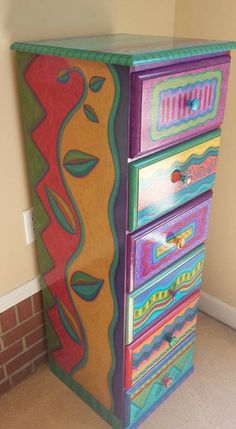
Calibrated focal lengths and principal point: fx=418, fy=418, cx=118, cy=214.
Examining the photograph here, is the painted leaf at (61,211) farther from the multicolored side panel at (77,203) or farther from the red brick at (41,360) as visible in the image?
the red brick at (41,360)

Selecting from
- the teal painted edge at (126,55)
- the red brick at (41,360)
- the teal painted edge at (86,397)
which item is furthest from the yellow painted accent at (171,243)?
the red brick at (41,360)

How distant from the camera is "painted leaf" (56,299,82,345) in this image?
1237 mm

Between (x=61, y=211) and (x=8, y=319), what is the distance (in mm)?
431

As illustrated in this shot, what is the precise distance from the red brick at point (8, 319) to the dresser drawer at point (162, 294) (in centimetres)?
41

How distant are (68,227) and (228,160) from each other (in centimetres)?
66

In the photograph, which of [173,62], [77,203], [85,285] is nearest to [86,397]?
[85,285]

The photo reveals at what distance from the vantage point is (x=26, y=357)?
4.62 ft

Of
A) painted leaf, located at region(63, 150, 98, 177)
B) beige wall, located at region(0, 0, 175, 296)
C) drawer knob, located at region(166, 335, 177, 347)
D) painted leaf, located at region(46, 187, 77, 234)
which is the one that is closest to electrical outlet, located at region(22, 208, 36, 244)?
beige wall, located at region(0, 0, 175, 296)

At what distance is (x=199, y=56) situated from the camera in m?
0.92

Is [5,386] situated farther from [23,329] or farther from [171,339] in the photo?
[171,339]

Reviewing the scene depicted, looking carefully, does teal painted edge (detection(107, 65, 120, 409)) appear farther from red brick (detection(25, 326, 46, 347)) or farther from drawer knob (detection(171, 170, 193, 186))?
red brick (detection(25, 326, 46, 347))

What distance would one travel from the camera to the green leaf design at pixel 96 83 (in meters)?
0.83

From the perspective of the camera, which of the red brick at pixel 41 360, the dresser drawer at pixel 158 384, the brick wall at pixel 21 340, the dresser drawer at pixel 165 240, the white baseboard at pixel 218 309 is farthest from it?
the white baseboard at pixel 218 309

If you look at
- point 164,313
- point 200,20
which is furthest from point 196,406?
point 200,20
